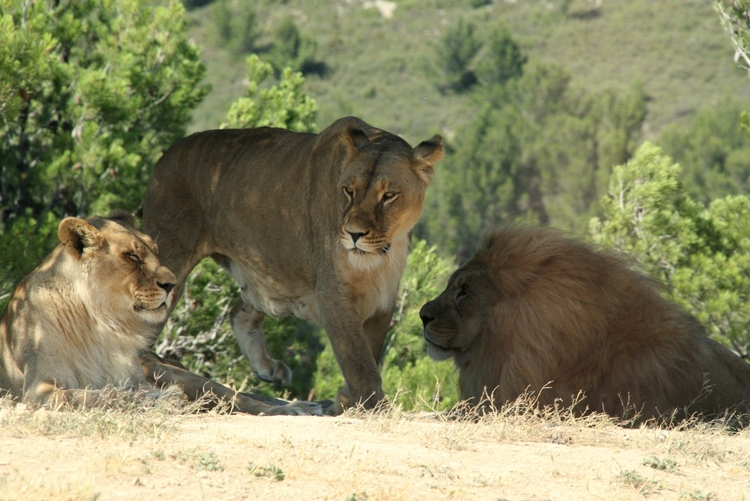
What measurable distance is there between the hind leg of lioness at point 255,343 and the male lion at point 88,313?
6.86 ft

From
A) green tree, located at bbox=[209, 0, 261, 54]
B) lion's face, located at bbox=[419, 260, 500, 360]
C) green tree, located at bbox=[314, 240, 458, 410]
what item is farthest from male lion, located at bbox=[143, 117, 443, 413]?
green tree, located at bbox=[209, 0, 261, 54]

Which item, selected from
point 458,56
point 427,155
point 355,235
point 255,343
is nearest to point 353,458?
point 355,235

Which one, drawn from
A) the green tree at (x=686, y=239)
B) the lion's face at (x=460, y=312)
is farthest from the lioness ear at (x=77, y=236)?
the green tree at (x=686, y=239)

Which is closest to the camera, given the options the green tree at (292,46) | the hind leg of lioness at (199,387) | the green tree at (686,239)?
the hind leg of lioness at (199,387)

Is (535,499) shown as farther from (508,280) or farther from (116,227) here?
(116,227)

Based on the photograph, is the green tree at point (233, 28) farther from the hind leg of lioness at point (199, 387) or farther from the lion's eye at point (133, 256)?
the lion's eye at point (133, 256)

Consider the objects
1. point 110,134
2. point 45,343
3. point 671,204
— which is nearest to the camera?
point 45,343

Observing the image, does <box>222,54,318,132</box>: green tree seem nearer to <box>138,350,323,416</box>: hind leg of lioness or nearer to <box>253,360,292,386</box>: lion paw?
<box>253,360,292,386</box>: lion paw

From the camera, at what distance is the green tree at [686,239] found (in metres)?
14.1

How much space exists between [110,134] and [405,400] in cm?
516

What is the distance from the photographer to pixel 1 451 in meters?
3.70

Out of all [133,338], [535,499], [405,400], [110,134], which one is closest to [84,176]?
[110,134]

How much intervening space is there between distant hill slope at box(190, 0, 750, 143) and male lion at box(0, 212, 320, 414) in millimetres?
44161

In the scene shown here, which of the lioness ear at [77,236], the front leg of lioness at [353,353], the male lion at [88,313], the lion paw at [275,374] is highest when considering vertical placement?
the lioness ear at [77,236]
